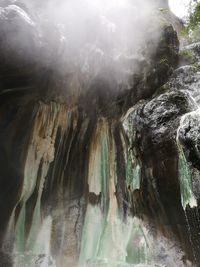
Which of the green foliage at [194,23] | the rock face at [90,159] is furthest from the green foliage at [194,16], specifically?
the rock face at [90,159]

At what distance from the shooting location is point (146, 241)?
7.36 meters

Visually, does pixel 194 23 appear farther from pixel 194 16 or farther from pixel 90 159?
pixel 90 159

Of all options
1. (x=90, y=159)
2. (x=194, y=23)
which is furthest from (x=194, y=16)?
(x=90, y=159)

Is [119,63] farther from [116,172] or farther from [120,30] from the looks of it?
[116,172]

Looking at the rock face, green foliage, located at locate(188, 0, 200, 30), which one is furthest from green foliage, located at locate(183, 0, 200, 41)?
the rock face

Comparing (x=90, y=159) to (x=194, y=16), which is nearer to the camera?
(x=90, y=159)

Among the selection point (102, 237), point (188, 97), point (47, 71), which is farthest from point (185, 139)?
point (47, 71)

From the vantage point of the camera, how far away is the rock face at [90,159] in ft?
23.2

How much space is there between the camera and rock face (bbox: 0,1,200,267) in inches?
279

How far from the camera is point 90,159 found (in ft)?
27.4

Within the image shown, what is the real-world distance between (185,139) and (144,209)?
5.77 feet

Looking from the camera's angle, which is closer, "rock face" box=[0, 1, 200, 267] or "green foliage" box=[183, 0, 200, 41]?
"rock face" box=[0, 1, 200, 267]

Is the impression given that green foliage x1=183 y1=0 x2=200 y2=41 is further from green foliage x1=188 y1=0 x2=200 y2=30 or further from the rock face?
the rock face

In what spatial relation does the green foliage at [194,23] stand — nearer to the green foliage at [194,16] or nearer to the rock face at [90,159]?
the green foliage at [194,16]
